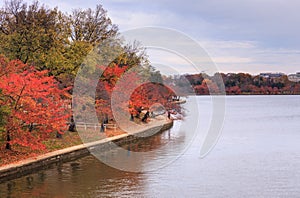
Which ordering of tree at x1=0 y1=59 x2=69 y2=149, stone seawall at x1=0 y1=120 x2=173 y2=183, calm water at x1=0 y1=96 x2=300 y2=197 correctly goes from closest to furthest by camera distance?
calm water at x1=0 y1=96 x2=300 y2=197, stone seawall at x1=0 y1=120 x2=173 y2=183, tree at x1=0 y1=59 x2=69 y2=149

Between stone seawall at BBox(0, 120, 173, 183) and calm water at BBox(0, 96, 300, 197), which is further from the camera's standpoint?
stone seawall at BBox(0, 120, 173, 183)

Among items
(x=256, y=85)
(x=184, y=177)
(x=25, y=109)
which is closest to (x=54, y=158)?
(x=25, y=109)

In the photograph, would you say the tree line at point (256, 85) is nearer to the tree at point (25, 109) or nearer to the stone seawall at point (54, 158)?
the stone seawall at point (54, 158)

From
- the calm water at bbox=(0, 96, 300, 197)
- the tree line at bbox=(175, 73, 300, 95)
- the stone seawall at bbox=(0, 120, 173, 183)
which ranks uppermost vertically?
the tree line at bbox=(175, 73, 300, 95)

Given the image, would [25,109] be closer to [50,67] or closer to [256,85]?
[50,67]

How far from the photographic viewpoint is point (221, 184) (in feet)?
59.4

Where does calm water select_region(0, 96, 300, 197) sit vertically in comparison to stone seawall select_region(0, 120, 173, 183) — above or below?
below

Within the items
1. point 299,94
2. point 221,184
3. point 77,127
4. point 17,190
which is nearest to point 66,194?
point 17,190

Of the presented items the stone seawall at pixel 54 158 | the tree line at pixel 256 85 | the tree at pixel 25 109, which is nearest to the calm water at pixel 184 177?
the stone seawall at pixel 54 158

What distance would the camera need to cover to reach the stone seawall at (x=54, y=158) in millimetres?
18688

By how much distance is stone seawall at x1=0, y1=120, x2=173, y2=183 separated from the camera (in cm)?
1869

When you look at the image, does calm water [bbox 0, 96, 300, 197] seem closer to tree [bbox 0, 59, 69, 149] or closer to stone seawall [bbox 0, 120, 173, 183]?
stone seawall [bbox 0, 120, 173, 183]

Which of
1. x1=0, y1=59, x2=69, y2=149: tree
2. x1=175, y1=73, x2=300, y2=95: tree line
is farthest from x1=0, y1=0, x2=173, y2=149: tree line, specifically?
x1=175, y1=73, x2=300, y2=95: tree line

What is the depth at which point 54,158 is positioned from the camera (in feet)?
71.7
